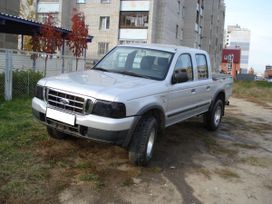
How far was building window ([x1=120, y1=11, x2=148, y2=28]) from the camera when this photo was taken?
3709 centimetres

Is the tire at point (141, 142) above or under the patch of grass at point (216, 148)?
above

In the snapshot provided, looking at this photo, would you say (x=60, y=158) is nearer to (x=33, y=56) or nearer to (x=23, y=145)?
(x=23, y=145)

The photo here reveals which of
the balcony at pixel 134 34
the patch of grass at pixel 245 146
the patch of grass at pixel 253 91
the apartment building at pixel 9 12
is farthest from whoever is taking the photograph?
the balcony at pixel 134 34

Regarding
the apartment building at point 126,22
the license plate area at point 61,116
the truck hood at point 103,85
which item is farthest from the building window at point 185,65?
the apartment building at point 126,22

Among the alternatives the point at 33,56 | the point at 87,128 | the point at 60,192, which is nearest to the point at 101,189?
the point at 60,192

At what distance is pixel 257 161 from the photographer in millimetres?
6516

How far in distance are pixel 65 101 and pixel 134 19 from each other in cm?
3348

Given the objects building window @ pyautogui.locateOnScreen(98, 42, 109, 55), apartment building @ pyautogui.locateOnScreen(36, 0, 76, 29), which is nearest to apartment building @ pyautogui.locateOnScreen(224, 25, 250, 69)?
building window @ pyautogui.locateOnScreen(98, 42, 109, 55)

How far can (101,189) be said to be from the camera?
4.54m

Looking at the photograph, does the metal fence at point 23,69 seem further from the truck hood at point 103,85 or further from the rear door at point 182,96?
the rear door at point 182,96

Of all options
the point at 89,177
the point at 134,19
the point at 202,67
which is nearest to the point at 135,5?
the point at 134,19

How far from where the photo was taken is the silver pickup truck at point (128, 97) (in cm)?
477

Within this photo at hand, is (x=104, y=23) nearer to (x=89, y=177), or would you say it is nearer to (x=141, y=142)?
(x=141, y=142)

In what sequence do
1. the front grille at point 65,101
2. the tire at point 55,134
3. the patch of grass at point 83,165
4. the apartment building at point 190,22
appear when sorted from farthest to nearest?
1. the apartment building at point 190,22
2. the tire at point 55,134
3. the patch of grass at point 83,165
4. the front grille at point 65,101
